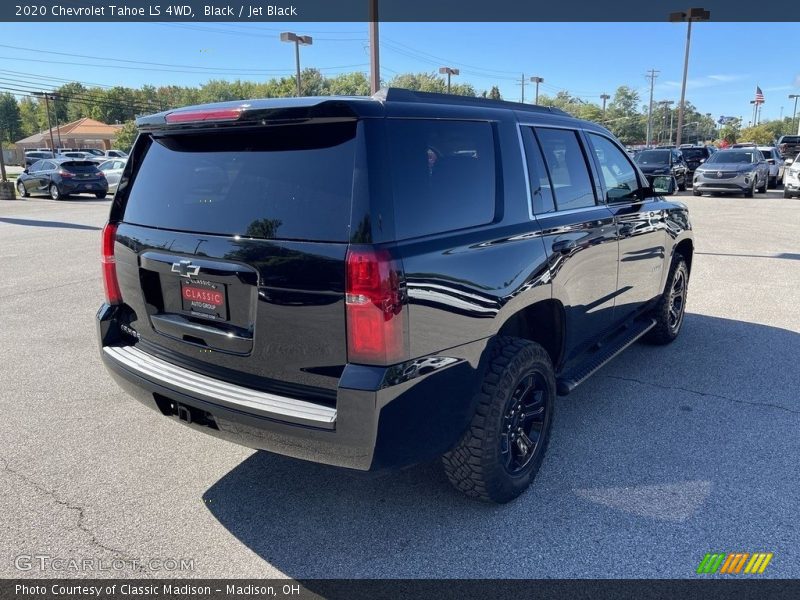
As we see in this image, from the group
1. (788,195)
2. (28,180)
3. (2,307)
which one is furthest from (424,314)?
(28,180)

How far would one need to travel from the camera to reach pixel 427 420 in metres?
2.54

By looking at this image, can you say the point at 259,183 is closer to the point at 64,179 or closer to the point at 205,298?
the point at 205,298

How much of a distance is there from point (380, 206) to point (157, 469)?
7.01 ft

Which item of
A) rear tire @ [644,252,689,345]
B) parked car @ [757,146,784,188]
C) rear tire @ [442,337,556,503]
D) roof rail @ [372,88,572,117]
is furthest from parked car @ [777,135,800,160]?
rear tire @ [442,337,556,503]

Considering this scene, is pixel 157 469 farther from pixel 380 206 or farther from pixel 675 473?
pixel 675 473

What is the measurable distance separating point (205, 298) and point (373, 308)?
87 cm

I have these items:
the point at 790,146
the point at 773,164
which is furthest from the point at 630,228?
the point at 790,146

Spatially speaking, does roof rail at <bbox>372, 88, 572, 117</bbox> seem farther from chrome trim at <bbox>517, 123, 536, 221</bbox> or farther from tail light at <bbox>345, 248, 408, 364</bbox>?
tail light at <bbox>345, 248, 408, 364</bbox>

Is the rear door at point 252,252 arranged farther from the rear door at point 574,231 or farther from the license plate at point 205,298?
the rear door at point 574,231

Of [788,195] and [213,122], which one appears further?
[788,195]

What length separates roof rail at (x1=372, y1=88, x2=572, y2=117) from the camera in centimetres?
267

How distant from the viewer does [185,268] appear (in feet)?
9.05

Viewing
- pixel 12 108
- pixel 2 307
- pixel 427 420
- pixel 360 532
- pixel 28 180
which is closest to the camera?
pixel 427 420

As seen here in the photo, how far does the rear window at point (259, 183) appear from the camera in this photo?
244 cm
